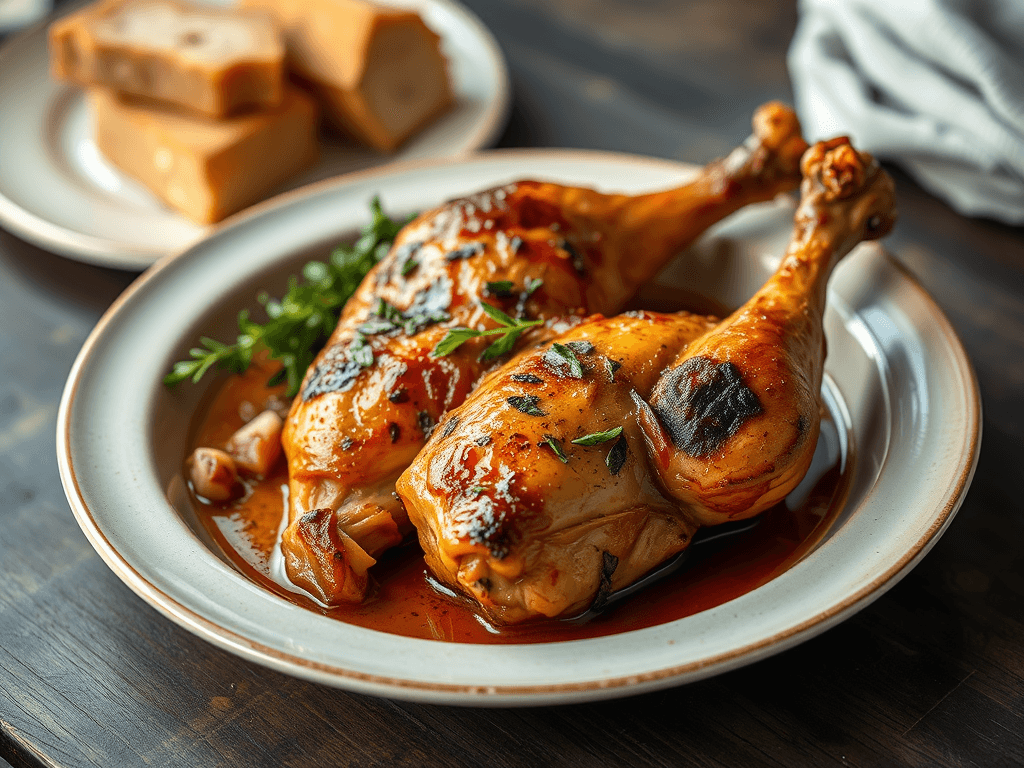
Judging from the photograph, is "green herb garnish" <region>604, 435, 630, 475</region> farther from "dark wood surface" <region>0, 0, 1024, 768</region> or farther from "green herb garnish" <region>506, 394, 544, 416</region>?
"dark wood surface" <region>0, 0, 1024, 768</region>

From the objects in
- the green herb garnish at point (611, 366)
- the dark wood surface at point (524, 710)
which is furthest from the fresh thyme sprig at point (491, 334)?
the dark wood surface at point (524, 710)

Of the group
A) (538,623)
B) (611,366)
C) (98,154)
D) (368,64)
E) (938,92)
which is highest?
(938,92)

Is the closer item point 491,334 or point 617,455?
point 617,455

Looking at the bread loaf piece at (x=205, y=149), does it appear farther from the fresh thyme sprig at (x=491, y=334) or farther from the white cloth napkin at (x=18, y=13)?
the fresh thyme sprig at (x=491, y=334)

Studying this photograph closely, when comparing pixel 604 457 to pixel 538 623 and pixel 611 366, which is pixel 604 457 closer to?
pixel 611 366

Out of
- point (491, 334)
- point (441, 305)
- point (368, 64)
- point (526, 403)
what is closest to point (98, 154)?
point (368, 64)

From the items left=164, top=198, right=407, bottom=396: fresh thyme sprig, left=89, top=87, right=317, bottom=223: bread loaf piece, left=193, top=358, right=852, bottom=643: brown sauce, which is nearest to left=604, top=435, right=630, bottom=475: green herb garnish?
left=193, top=358, right=852, bottom=643: brown sauce
